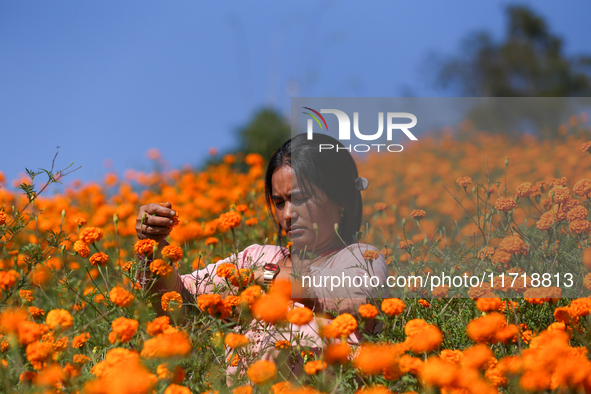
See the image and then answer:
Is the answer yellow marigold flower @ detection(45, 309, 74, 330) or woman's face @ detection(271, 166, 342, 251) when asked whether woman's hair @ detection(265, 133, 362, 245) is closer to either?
woman's face @ detection(271, 166, 342, 251)

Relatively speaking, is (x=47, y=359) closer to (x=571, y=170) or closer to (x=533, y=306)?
(x=533, y=306)

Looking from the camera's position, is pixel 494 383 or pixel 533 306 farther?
pixel 533 306

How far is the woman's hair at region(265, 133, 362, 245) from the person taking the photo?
1955 mm

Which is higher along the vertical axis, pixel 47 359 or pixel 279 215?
pixel 279 215

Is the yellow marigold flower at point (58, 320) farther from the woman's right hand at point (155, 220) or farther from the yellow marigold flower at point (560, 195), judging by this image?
the yellow marigold flower at point (560, 195)

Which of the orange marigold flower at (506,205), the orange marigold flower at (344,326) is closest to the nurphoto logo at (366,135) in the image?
the orange marigold flower at (506,205)

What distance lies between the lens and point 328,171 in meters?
2.03

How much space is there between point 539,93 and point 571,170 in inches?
752

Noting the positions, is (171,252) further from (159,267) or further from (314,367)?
(314,367)

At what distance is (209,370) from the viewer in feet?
4.46

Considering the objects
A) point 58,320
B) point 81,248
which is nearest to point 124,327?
point 58,320

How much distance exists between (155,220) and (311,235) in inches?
22.8

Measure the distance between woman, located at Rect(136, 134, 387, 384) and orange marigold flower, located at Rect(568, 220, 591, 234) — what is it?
2.40ft

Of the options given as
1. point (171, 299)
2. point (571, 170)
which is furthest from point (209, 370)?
point (571, 170)
